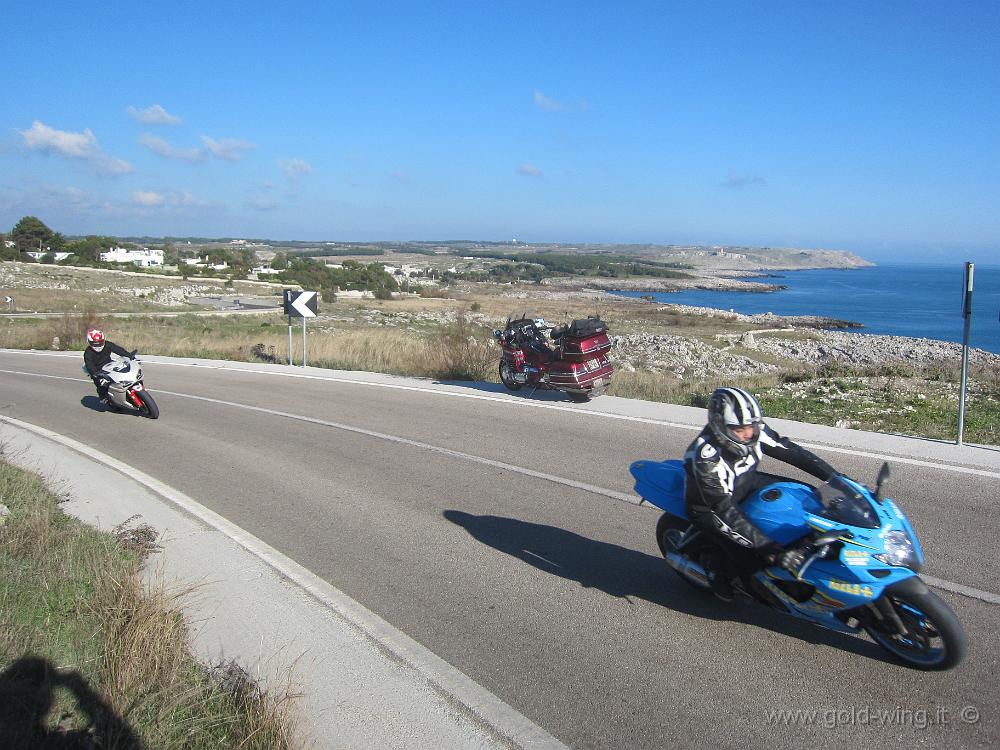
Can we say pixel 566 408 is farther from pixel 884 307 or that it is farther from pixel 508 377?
pixel 884 307

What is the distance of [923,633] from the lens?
167 inches

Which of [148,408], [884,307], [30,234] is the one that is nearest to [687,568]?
[148,408]

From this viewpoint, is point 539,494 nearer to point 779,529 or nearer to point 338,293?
point 779,529

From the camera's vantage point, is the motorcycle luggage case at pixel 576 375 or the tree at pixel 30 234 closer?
the motorcycle luggage case at pixel 576 375

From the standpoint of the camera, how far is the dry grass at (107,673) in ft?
12.2

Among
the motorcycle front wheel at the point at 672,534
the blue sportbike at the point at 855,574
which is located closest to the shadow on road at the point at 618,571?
the motorcycle front wheel at the point at 672,534

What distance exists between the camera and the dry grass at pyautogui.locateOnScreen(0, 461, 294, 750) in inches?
146

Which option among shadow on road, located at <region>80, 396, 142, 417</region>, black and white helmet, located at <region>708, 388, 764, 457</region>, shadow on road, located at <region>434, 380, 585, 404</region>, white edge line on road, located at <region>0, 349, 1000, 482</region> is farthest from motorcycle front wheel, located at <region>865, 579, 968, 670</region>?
shadow on road, located at <region>80, 396, 142, 417</region>

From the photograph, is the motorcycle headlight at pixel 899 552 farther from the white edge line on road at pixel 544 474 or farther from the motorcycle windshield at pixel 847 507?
the white edge line on road at pixel 544 474

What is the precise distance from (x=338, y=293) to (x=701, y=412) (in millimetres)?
76032

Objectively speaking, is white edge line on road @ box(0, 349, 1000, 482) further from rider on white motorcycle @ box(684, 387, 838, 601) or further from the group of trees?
the group of trees

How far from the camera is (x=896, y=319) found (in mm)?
70938

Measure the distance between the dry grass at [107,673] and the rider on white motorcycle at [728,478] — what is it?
2.65 metres

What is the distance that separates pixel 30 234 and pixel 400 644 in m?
119
